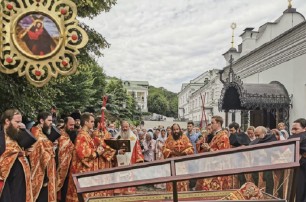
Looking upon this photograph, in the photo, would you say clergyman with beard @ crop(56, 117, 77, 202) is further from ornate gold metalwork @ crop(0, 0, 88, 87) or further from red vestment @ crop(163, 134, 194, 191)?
ornate gold metalwork @ crop(0, 0, 88, 87)

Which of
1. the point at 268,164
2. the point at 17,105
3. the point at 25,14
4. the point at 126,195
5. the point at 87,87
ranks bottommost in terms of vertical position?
the point at 126,195

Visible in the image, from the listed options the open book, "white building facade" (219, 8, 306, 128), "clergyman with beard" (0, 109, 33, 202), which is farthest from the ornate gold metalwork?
"white building facade" (219, 8, 306, 128)

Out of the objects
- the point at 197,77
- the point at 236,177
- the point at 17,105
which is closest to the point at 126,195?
the point at 236,177

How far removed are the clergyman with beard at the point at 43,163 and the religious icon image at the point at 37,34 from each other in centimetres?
225

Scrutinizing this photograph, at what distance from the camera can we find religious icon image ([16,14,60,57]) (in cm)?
454

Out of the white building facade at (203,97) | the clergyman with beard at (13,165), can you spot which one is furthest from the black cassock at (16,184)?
the white building facade at (203,97)

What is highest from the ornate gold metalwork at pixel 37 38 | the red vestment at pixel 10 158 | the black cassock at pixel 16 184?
the ornate gold metalwork at pixel 37 38

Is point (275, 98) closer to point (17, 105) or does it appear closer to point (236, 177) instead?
point (17, 105)

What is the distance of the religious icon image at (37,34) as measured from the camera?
4543 millimetres

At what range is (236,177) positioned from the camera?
11.8 ft

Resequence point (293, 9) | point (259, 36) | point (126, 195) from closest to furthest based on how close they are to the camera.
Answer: point (126, 195)
point (293, 9)
point (259, 36)

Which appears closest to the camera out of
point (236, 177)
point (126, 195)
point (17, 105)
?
point (236, 177)

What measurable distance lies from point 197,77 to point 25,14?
6168cm

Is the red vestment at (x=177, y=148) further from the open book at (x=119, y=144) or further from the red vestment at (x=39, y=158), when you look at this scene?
the red vestment at (x=39, y=158)
